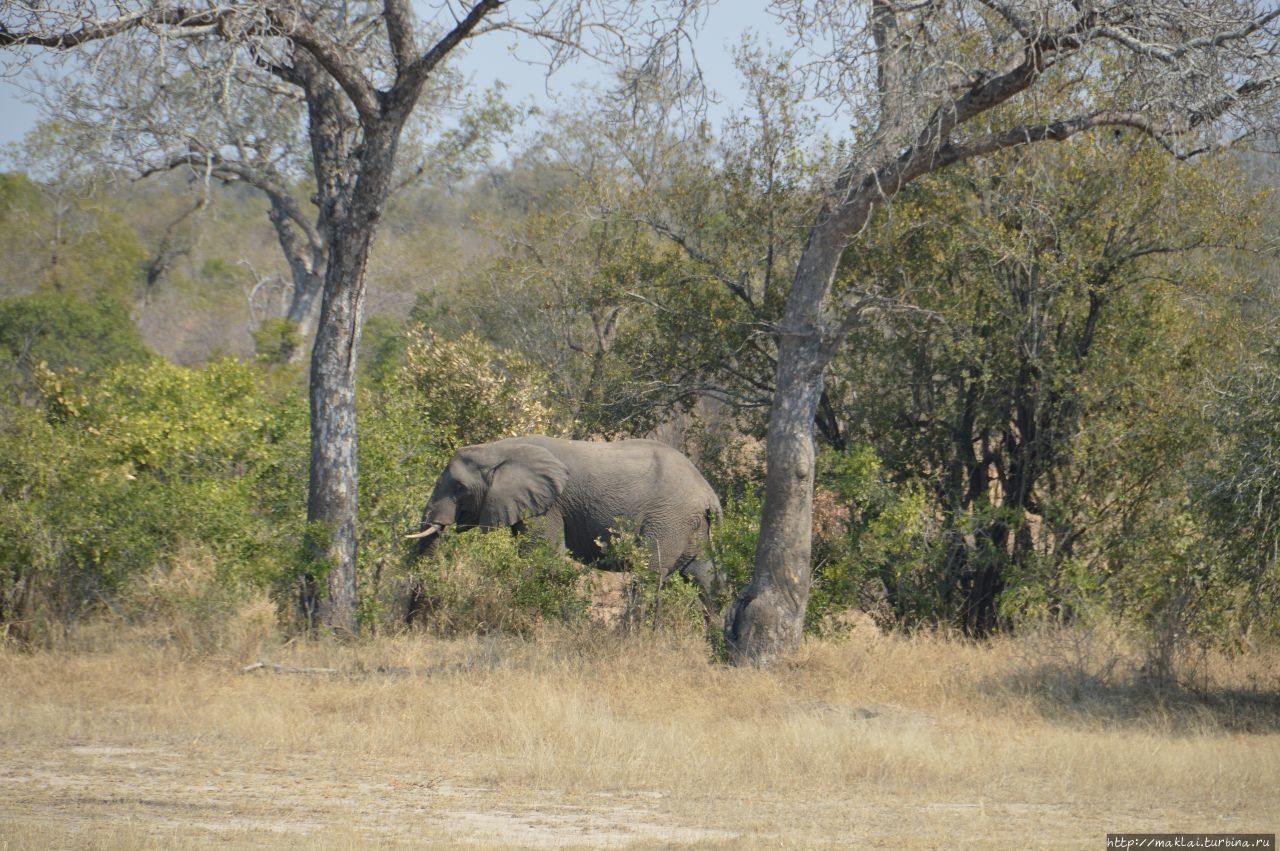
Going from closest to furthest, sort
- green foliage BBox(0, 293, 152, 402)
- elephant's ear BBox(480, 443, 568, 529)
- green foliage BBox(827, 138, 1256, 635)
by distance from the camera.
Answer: green foliage BBox(827, 138, 1256, 635) < elephant's ear BBox(480, 443, 568, 529) < green foliage BBox(0, 293, 152, 402)

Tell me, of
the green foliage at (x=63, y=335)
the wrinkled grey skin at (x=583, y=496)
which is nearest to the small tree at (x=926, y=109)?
the wrinkled grey skin at (x=583, y=496)

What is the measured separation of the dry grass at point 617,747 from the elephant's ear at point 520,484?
7.34 feet

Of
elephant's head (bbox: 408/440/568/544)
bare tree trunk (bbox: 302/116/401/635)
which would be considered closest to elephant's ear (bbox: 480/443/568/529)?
elephant's head (bbox: 408/440/568/544)

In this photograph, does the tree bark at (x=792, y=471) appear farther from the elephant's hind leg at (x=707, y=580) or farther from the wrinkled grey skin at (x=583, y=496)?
the wrinkled grey skin at (x=583, y=496)

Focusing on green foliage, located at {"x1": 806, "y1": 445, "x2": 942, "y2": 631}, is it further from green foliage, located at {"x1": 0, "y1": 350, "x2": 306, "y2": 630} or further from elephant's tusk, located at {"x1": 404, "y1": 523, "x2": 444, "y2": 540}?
green foliage, located at {"x1": 0, "y1": 350, "x2": 306, "y2": 630}

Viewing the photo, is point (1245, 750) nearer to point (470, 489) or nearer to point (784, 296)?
point (784, 296)

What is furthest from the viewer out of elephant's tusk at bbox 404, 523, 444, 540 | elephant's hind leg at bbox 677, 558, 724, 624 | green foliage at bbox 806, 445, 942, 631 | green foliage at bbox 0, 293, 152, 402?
green foliage at bbox 0, 293, 152, 402

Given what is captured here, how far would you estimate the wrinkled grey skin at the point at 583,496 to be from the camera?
1450 cm

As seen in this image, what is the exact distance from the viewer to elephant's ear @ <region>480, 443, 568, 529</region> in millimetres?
14422

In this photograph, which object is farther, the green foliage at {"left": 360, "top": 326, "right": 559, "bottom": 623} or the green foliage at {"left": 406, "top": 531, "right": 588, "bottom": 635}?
the green foliage at {"left": 360, "top": 326, "right": 559, "bottom": 623}

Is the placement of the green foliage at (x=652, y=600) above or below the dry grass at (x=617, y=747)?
above

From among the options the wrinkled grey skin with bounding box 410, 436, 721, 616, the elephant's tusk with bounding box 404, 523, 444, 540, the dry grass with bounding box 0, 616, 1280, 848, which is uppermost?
the wrinkled grey skin with bounding box 410, 436, 721, 616

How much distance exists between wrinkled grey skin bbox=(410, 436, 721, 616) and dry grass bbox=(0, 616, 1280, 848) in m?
2.37

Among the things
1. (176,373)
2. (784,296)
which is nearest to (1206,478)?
(784,296)
